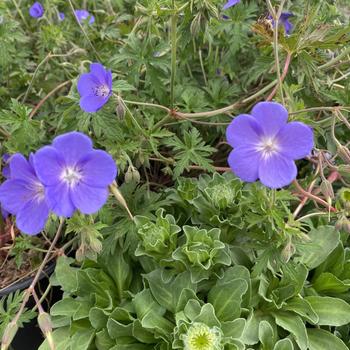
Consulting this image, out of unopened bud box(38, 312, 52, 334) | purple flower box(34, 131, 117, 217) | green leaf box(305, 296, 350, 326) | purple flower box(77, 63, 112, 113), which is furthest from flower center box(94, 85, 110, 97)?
green leaf box(305, 296, 350, 326)

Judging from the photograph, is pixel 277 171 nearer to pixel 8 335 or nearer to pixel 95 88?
pixel 95 88

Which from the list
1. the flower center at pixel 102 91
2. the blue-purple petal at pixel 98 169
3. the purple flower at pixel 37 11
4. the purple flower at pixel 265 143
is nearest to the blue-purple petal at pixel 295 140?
the purple flower at pixel 265 143

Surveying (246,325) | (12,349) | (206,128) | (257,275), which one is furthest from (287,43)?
(12,349)

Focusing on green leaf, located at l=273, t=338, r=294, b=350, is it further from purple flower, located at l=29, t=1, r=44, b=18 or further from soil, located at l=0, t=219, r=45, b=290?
purple flower, located at l=29, t=1, r=44, b=18

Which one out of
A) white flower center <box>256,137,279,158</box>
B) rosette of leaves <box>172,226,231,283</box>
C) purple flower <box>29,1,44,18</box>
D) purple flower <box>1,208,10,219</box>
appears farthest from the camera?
purple flower <box>29,1,44,18</box>

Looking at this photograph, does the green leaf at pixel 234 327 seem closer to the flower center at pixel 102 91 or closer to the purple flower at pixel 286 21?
the flower center at pixel 102 91

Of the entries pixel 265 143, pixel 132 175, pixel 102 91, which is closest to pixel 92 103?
pixel 102 91
